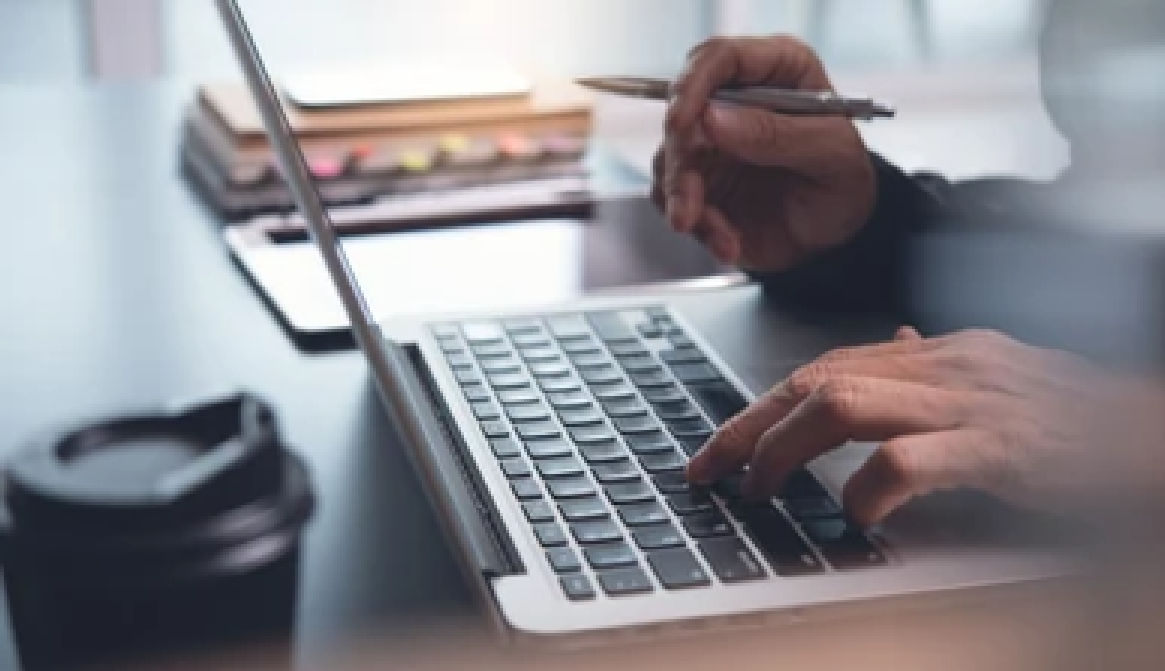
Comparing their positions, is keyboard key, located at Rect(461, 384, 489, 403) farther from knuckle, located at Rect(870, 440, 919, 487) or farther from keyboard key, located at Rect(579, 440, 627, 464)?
A: knuckle, located at Rect(870, 440, 919, 487)

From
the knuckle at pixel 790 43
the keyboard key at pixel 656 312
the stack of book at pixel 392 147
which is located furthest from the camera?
the stack of book at pixel 392 147

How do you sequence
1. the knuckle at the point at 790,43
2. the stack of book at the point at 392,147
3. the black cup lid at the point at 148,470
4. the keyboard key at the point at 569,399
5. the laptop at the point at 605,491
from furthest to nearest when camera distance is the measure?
the stack of book at the point at 392,147
the knuckle at the point at 790,43
the keyboard key at the point at 569,399
the laptop at the point at 605,491
the black cup lid at the point at 148,470

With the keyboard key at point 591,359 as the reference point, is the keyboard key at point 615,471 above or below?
above

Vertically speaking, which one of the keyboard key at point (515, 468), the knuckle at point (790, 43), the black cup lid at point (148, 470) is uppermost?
the black cup lid at point (148, 470)

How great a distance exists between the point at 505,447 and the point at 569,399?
8 cm

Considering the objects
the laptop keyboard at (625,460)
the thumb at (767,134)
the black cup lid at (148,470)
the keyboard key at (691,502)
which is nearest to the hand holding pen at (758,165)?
the thumb at (767,134)

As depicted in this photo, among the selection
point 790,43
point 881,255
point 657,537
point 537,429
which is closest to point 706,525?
point 657,537

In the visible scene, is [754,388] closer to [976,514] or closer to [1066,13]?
[976,514]

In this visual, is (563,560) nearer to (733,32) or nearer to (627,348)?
(627,348)

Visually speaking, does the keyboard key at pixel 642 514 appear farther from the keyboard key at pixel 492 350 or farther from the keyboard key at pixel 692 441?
the keyboard key at pixel 492 350

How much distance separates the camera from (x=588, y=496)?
0.63 metres

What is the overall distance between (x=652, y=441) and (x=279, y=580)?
33 cm

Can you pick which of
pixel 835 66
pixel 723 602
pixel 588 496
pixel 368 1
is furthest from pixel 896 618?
pixel 368 1

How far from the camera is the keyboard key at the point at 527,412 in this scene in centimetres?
72
